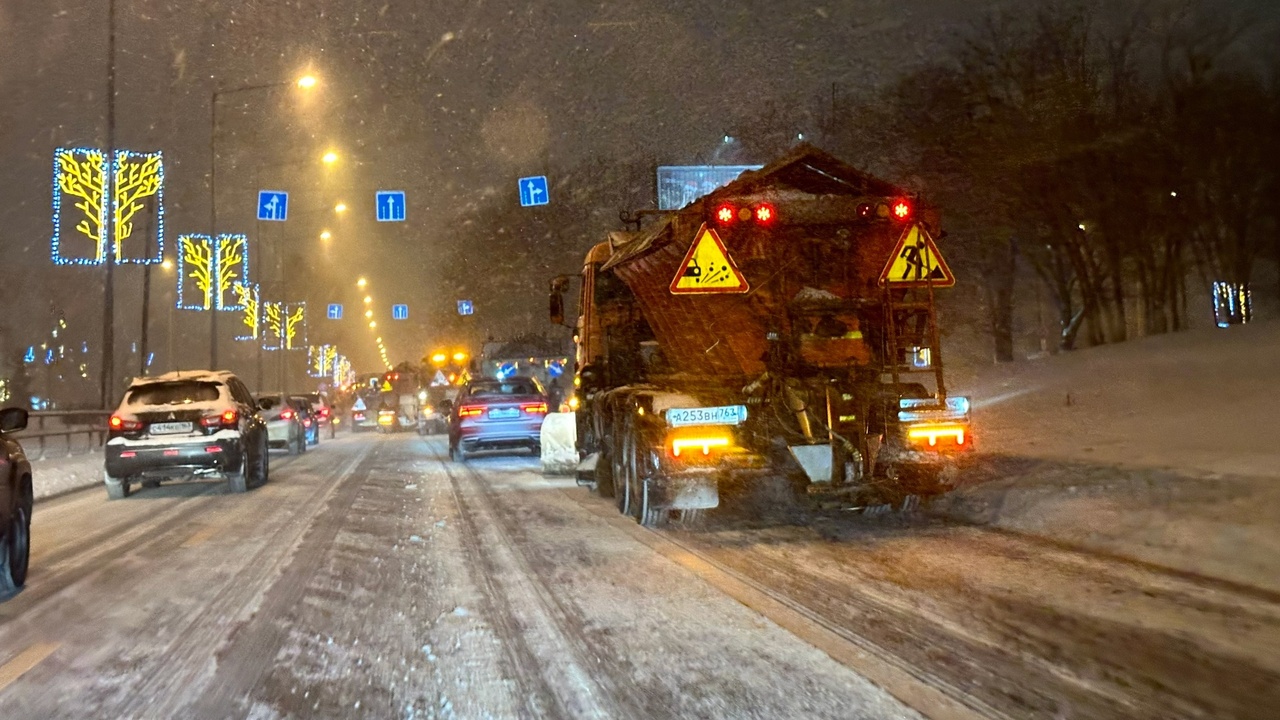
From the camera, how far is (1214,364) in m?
19.3

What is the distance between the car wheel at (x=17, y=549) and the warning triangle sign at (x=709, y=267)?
566 centimetres

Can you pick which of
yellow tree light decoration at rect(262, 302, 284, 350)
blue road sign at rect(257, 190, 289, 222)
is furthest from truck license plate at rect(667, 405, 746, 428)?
yellow tree light decoration at rect(262, 302, 284, 350)

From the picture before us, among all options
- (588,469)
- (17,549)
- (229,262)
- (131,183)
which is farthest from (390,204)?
(17,549)

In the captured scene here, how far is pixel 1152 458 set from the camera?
1189cm

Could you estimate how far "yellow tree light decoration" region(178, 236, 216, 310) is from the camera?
29.8m

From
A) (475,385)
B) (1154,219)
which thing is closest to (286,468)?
(475,385)

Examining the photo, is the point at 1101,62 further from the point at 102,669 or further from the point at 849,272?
the point at 102,669

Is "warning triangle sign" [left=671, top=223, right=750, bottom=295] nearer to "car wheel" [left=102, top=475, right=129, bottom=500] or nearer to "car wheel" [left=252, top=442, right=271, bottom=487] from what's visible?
"car wheel" [left=252, top=442, right=271, bottom=487]

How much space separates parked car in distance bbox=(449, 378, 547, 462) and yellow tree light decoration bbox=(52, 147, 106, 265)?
890 centimetres

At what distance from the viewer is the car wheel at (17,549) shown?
26.1 feet

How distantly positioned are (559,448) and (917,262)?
9.21 m

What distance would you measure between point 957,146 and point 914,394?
15.2 m

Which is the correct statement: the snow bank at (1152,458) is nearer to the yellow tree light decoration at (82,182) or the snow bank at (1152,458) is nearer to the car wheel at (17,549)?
the car wheel at (17,549)

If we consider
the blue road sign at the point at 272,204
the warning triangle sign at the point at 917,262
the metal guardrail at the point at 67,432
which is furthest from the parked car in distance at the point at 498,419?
the warning triangle sign at the point at 917,262
